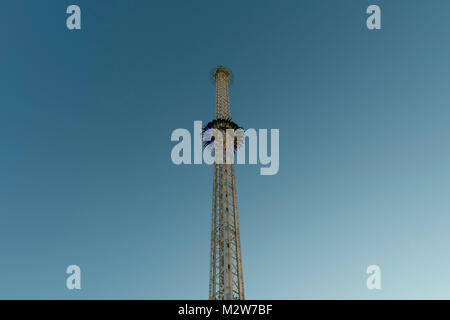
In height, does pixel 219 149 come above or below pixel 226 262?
above

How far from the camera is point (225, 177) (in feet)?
145

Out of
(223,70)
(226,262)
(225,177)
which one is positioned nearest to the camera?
(226,262)

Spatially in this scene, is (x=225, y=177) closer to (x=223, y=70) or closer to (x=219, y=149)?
(x=219, y=149)
